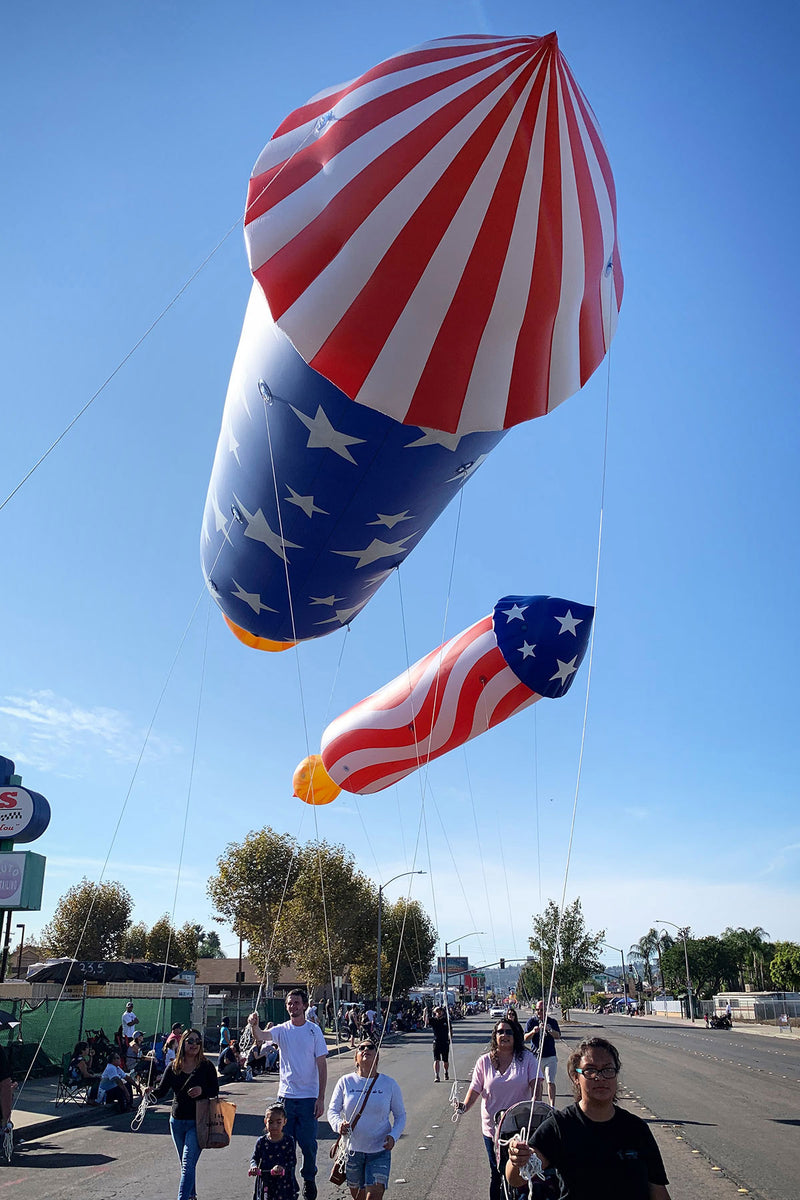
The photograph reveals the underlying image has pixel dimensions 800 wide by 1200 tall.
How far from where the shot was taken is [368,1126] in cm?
523

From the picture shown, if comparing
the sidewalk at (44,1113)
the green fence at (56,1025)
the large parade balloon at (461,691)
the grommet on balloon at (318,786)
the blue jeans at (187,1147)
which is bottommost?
the sidewalk at (44,1113)

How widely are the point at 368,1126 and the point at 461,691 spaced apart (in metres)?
7.46

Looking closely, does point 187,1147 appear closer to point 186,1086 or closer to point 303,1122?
point 186,1086

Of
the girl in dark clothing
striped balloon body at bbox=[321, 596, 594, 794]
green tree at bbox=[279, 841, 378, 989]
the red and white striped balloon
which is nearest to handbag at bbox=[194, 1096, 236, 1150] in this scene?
the girl in dark clothing

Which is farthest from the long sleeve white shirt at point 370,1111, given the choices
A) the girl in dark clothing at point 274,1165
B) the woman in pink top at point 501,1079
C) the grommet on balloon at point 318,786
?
the grommet on balloon at point 318,786

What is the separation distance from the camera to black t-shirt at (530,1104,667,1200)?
2.95 m

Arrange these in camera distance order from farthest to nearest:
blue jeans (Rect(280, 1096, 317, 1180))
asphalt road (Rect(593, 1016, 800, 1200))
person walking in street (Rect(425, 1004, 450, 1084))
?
person walking in street (Rect(425, 1004, 450, 1084)) < asphalt road (Rect(593, 1016, 800, 1200)) < blue jeans (Rect(280, 1096, 317, 1180))

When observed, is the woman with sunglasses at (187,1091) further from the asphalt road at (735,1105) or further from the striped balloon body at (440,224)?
the striped balloon body at (440,224)

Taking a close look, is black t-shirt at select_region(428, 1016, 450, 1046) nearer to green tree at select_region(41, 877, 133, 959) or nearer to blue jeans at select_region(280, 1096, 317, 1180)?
blue jeans at select_region(280, 1096, 317, 1180)

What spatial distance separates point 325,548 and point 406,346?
10.7 ft

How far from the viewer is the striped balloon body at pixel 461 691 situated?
11609 millimetres

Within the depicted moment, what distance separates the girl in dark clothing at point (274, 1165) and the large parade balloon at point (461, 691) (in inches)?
239

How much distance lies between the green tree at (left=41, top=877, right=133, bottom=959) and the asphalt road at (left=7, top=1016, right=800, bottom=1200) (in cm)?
5047

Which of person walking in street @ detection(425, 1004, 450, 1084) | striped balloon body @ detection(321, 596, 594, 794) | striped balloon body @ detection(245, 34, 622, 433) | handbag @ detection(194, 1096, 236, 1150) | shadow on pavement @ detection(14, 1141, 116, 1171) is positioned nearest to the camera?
striped balloon body @ detection(245, 34, 622, 433)
